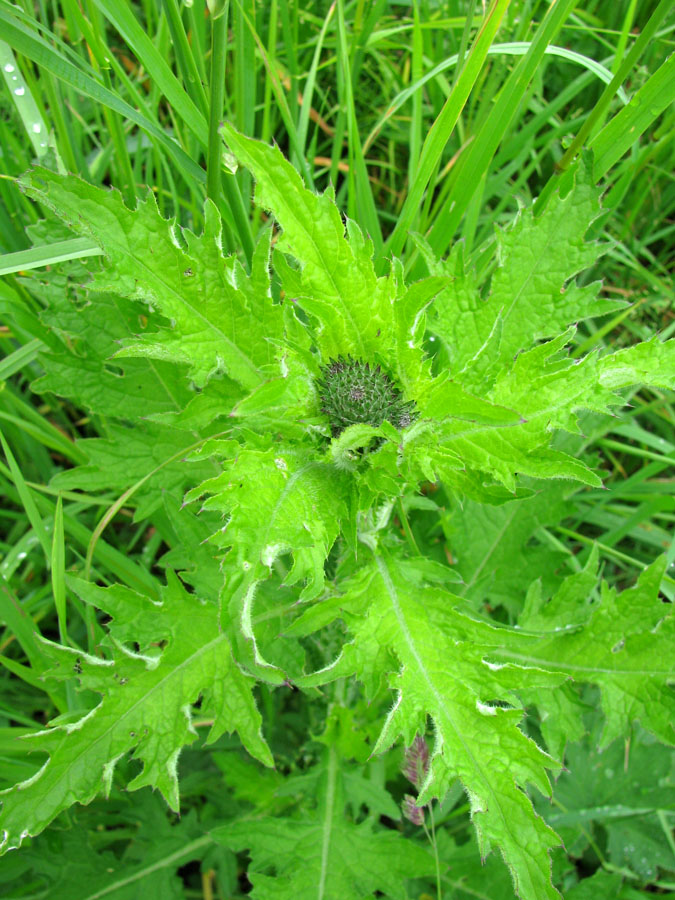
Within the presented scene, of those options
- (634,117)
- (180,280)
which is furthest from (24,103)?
(634,117)

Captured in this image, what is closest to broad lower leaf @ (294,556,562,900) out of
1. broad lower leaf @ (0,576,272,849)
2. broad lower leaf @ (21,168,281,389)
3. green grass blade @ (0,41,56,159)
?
broad lower leaf @ (0,576,272,849)

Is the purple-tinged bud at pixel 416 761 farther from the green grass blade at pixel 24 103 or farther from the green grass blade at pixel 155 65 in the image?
the green grass blade at pixel 24 103

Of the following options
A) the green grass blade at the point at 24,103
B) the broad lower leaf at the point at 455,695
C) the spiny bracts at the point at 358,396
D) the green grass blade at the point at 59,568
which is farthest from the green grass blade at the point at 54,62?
the broad lower leaf at the point at 455,695

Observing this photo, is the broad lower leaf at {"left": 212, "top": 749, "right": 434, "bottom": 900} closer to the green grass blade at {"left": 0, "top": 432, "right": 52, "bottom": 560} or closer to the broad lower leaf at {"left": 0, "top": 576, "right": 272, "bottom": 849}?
the broad lower leaf at {"left": 0, "top": 576, "right": 272, "bottom": 849}

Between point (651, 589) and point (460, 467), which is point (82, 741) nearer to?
point (460, 467)

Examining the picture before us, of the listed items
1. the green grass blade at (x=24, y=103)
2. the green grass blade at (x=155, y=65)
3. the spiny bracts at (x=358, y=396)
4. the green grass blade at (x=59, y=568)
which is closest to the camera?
the spiny bracts at (x=358, y=396)

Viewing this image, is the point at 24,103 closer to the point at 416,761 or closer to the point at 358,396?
the point at 358,396
